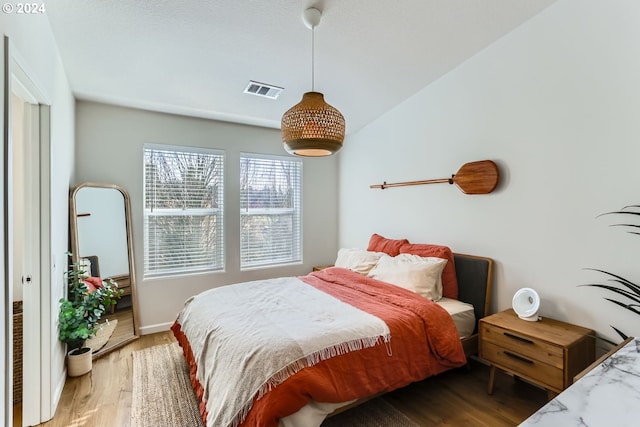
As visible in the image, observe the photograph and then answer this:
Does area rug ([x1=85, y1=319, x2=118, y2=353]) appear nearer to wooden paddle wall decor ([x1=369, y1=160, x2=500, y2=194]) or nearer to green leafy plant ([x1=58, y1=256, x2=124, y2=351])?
green leafy plant ([x1=58, y1=256, x2=124, y2=351])

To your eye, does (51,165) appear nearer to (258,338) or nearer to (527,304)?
(258,338)

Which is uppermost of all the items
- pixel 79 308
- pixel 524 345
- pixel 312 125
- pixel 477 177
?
pixel 312 125

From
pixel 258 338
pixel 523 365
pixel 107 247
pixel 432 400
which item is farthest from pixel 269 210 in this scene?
pixel 523 365

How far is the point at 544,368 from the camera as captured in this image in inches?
75.8

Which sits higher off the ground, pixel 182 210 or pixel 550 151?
pixel 550 151

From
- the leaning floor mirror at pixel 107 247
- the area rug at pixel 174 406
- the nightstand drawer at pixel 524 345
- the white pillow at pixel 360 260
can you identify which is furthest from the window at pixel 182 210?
the nightstand drawer at pixel 524 345

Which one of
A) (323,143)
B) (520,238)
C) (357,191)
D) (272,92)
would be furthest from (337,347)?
(357,191)

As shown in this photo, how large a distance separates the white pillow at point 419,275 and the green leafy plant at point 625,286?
1.05m

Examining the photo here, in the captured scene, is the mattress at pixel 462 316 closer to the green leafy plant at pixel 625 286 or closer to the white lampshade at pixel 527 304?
the white lampshade at pixel 527 304

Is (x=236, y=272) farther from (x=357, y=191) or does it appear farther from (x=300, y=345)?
(x=300, y=345)

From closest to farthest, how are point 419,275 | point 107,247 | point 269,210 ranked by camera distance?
point 419,275 < point 107,247 < point 269,210

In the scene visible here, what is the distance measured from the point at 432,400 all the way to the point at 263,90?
310cm

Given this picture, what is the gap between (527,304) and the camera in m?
2.30

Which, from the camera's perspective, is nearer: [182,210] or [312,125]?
[312,125]
